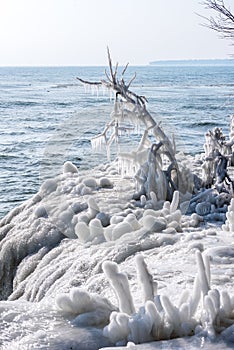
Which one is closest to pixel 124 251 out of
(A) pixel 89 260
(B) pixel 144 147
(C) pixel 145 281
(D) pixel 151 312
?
(A) pixel 89 260

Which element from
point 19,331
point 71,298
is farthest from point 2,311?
point 71,298

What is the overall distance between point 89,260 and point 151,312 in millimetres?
2813

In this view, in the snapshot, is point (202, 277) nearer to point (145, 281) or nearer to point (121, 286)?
point (145, 281)

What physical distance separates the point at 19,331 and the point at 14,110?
30012 mm

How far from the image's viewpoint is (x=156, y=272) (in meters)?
4.14

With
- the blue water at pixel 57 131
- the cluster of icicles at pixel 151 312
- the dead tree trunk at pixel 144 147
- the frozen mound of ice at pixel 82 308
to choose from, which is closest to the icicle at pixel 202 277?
the cluster of icicles at pixel 151 312

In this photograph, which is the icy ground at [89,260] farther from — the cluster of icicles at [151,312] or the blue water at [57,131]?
the blue water at [57,131]

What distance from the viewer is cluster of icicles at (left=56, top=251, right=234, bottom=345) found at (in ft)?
7.95

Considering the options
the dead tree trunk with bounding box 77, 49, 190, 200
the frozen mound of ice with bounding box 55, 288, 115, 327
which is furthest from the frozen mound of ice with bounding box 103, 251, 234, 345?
the dead tree trunk with bounding box 77, 49, 190, 200

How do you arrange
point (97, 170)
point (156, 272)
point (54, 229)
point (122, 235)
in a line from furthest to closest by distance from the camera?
point (97, 170)
point (54, 229)
point (122, 235)
point (156, 272)

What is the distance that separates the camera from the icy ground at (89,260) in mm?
2451

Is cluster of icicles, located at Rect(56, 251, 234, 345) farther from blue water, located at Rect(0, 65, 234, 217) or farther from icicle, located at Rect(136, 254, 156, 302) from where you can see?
blue water, located at Rect(0, 65, 234, 217)

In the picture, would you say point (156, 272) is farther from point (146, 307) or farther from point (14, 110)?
point (14, 110)

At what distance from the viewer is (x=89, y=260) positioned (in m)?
5.20
